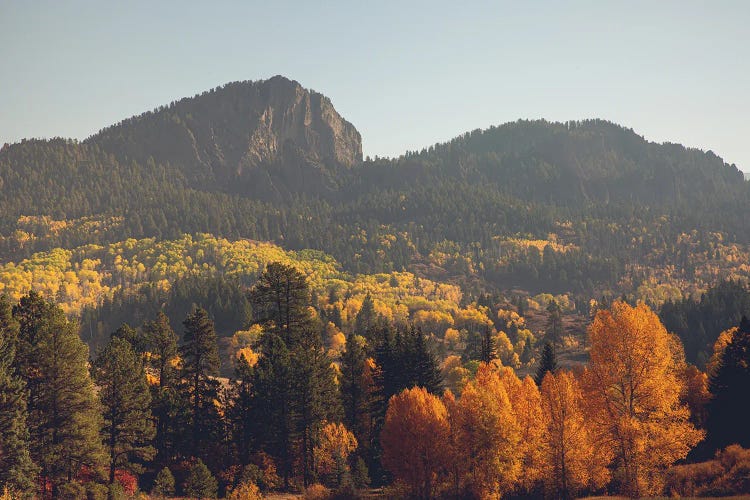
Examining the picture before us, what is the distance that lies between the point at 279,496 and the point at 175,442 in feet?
33.4

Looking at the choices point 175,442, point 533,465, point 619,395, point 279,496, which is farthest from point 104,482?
point 619,395

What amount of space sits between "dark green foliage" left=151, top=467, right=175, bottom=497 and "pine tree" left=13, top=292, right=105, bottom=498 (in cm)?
756

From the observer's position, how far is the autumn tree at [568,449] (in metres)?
49.1

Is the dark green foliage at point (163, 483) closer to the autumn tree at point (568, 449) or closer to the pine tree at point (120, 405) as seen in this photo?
the pine tree at point (120, 405)

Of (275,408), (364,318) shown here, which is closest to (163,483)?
(275,408)

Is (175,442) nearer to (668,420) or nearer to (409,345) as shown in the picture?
(409,345)

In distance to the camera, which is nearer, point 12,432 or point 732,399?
point 12,432

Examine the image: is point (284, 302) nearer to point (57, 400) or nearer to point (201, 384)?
point (201, 384)

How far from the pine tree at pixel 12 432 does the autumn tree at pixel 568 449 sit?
111 ft

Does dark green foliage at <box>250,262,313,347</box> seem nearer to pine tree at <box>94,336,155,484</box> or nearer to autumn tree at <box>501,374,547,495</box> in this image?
pine tree at <box>94,336,155,484</box>

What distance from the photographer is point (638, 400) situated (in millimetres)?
43000

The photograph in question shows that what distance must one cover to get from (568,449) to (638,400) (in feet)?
27.1

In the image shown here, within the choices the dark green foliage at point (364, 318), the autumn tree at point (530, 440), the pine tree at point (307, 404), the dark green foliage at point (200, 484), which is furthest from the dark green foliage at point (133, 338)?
Result: the dark green foliage at point (364, 318)

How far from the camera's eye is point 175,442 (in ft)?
199
